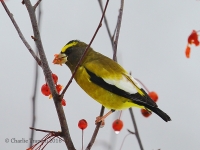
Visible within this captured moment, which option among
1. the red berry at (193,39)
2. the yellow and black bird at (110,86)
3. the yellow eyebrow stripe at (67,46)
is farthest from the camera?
the yellow eyebrow stripe at (67,46)

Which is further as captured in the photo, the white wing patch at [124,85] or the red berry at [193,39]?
the white wing patch at [124,85]

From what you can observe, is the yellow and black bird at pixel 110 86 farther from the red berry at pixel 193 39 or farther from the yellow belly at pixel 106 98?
the red berry at pixel 193 39

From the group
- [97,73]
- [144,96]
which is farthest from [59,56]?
[144,96]

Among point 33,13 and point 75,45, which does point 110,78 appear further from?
point 33,13

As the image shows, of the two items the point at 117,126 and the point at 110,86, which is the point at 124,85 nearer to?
the point at 110,86

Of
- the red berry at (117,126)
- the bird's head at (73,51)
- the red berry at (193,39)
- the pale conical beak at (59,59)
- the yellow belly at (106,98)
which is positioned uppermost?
the bird's head at (73,51)

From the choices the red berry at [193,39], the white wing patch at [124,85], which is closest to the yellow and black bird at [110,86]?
the white wing patch at [124,85]

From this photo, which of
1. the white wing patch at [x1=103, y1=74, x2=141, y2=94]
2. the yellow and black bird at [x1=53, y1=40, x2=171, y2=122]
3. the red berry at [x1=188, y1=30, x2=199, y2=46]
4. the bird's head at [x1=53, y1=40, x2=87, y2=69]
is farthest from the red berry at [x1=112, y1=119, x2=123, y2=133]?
the red berry at [x1=188, y1=30, x2=199, y2=46]

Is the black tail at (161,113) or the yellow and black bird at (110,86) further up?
the yellow and black bird at (110,86)

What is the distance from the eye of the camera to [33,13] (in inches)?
25.2

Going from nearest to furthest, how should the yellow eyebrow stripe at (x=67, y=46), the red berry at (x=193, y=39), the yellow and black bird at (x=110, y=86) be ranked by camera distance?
the red berry at (x=193, y=39), the yellow and black bird at (x=110, y=86), the yellow eyebrow stripe at (x=67, y=46)

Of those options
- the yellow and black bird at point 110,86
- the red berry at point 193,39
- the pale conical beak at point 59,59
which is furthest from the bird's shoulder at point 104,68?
the red berry at point 193,39

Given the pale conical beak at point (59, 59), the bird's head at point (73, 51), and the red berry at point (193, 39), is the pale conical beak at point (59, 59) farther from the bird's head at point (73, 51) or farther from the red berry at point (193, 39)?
the red berry at point (193, 39)

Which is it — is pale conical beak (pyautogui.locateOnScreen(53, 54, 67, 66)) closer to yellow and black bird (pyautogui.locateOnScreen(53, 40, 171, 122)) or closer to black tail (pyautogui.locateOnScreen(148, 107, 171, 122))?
yellow and black bird (pyautogui.locateOnScreen(53, 40, 171, 122))
